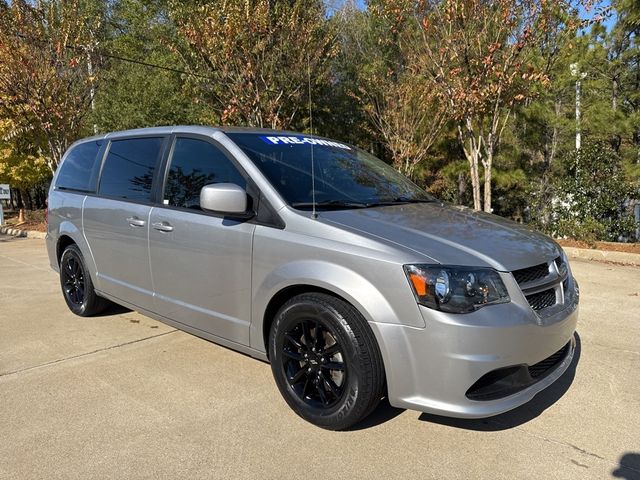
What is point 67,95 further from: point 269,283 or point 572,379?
point 572,379

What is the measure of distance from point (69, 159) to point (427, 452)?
15.5ft

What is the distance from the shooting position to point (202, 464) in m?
2.66

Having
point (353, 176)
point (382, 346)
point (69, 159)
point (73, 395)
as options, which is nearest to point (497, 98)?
point (353, 176)

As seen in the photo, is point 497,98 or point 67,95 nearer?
point 497,98

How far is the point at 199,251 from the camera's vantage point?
139 inches

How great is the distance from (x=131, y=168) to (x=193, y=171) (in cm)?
91

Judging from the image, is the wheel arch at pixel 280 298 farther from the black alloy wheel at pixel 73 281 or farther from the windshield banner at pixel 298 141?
the black alloy wheel at pixel 73 281

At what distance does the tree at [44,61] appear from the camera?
12312mm

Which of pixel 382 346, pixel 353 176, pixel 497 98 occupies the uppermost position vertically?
pixel 497 98

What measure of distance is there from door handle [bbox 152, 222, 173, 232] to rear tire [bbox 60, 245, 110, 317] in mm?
1519

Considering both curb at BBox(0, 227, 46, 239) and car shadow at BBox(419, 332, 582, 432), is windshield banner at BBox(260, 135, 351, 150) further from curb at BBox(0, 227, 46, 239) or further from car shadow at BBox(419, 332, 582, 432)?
curb at BBox(0, 227, 46, 239)

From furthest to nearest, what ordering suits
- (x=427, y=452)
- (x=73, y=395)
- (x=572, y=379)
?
(x=572, y=379), (x=73, y=395), (x=427, y=452)

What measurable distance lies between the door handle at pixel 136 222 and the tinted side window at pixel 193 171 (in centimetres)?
30

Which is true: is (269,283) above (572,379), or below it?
above
